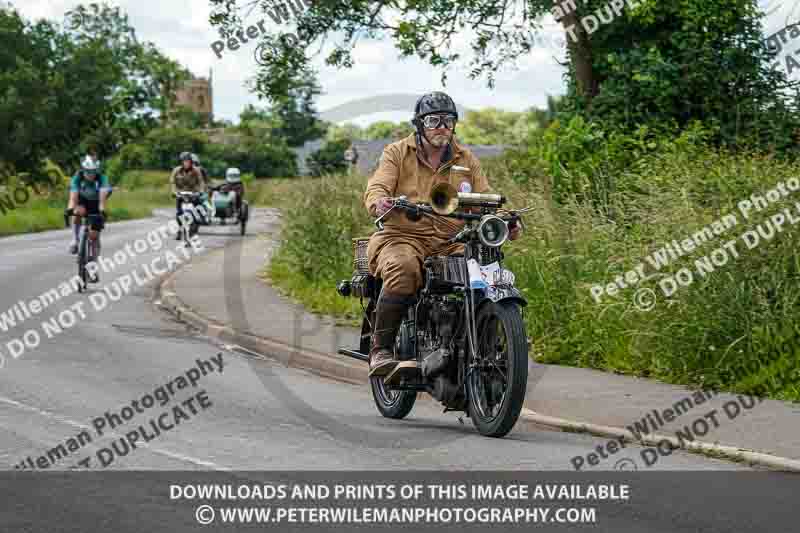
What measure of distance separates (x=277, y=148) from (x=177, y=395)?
82.2 metres

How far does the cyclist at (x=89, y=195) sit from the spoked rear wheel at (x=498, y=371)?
41.7ft

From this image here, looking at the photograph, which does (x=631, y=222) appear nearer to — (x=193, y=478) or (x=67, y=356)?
(x=67, y=356)

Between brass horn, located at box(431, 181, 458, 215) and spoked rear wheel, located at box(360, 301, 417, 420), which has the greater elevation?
brass horn, located at box(431, 181, 458, 215)

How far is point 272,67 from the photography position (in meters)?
20.1

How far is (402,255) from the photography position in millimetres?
8562

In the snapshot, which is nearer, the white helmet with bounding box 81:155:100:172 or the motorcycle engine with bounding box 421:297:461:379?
the motorcycle engine with bounding box 421:297:461:379

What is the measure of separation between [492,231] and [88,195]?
13.1 meters

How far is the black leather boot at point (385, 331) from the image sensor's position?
8.58 metres

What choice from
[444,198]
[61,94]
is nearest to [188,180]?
[444,198]

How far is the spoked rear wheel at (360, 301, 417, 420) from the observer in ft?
29.8

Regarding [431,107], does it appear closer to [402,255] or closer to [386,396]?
[402,255]

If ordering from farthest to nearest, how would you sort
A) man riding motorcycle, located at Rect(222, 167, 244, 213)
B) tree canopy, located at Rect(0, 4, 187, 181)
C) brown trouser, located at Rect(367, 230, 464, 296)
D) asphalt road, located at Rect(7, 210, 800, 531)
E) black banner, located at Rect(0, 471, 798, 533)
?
tree canopy, located at Rect(0, 4, 187, 181)
man riding motorcycle, located at Rect(222, 167, 244, 213)
brown trouser, located at Rect(367, 230, 464, 296)
asphalt road, located at Rect(7, 210, 800, 531)
black banner, located at Rect(0, 471, 798, 533)

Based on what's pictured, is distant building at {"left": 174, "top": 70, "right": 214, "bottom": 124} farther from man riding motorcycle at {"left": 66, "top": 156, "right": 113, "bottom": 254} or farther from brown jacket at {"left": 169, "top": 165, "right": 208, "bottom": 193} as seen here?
man riding motorcycle at {"left": 66, "top": 156, "right": 113, "bottom": 254}

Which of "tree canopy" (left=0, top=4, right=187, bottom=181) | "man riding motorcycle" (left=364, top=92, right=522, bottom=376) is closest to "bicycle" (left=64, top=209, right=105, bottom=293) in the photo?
"man riding motorcycle" (left=364, top=92, right=522, bottom=376)
